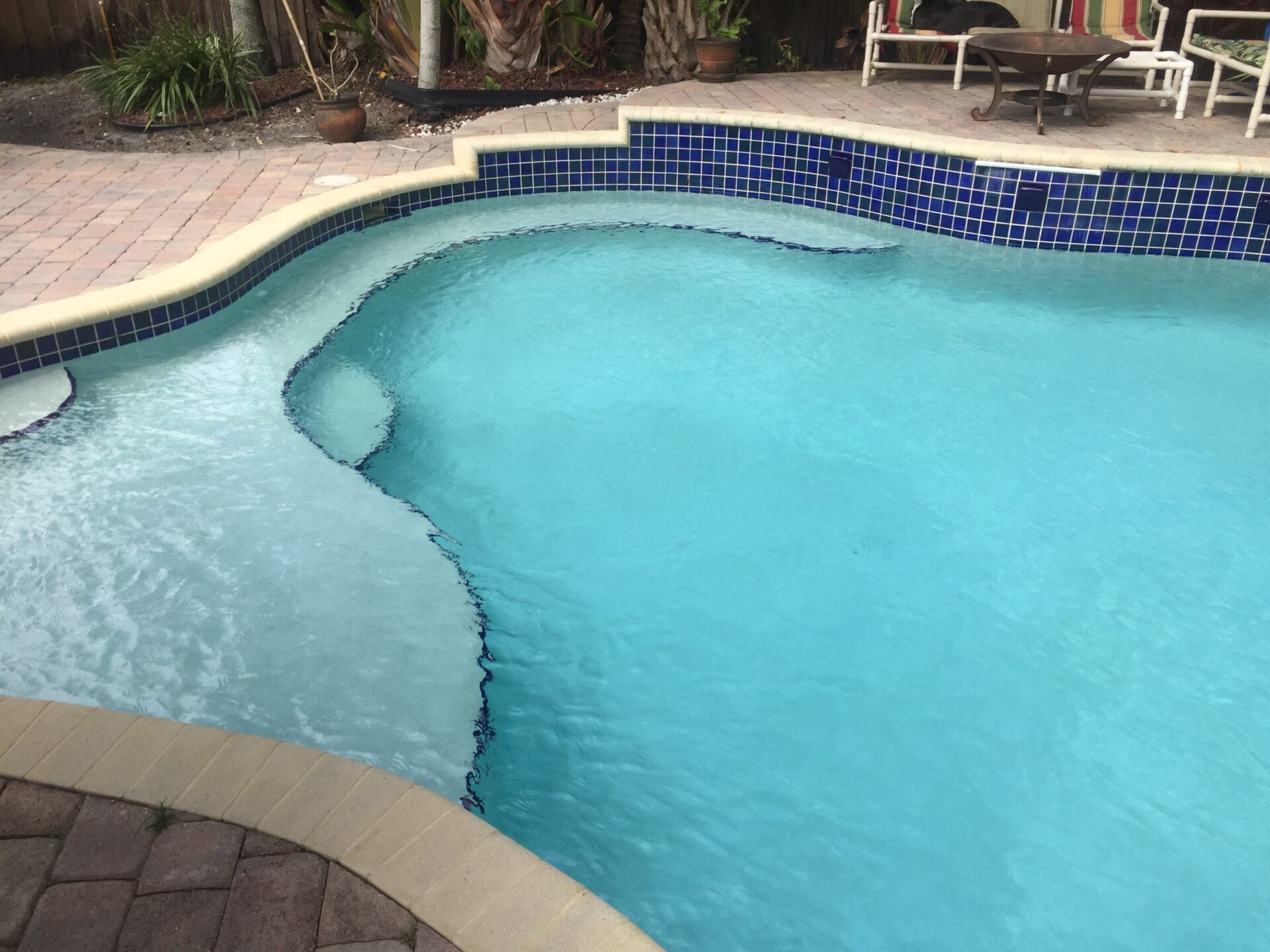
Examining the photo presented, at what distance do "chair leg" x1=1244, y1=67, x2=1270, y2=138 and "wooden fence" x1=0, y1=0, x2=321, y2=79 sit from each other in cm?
764

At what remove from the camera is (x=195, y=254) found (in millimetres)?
4797

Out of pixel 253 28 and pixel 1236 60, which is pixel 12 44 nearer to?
pixel 253 28

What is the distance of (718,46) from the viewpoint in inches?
303

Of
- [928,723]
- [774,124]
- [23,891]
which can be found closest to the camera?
[23,891]

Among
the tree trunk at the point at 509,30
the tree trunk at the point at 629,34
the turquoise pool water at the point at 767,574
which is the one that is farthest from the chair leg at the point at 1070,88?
the tree trunk at the point at 509,30

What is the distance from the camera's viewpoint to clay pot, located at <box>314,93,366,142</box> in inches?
278

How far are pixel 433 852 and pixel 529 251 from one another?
4.43 metres

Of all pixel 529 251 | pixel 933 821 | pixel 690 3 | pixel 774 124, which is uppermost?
pixel 690 3

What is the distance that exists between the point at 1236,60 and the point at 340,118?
5.91 meters

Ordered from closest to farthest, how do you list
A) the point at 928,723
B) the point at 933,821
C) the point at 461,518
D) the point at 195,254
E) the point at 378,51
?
the point at 933,821
the point at 928,723
the point at 461,518
the point at 195,254
the point at 378,51

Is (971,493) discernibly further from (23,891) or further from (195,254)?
(195,254)

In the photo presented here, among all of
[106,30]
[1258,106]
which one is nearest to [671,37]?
[1258,106]

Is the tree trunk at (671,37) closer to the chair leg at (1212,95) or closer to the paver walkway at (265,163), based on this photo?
the paver walkway at (265,163)

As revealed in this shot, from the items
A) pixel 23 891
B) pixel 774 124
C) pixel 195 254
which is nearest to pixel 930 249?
pixel 774 124
